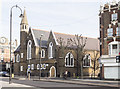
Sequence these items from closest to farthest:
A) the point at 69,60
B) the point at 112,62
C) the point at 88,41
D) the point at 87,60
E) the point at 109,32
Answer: the point at 112,62
the point at 109,32
the point at 69,60
the point at 87,60
the point at 88,41

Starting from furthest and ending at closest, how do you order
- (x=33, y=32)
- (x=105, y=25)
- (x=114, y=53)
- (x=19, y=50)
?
(x=19, y=50), (x=33, y=32), (x=105, y=25), (x=114, y=53)

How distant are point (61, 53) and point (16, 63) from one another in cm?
1955

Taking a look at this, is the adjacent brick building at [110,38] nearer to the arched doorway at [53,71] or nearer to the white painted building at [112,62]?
the white painted building at [112,62]

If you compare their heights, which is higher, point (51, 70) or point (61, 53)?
point (61, 53)

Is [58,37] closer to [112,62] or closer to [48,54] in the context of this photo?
[48,54]

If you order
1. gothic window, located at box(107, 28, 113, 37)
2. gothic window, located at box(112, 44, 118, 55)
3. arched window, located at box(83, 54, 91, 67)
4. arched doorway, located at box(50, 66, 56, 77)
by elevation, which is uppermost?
gothic window, located at box(107, 28, 113, 37)

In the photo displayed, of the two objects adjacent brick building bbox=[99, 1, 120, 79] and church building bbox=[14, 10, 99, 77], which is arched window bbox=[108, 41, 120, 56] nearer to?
adjacent brick building bbox=[99, 1, 120, 79]

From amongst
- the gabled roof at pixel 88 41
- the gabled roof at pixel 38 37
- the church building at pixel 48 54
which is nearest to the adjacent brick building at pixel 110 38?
the church building at pixel 48 54

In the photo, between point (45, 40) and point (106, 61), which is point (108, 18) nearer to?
point (106, 61)

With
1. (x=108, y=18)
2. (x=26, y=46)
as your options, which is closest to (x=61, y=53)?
(x=26, y=46)

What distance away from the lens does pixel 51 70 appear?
53.9 metres

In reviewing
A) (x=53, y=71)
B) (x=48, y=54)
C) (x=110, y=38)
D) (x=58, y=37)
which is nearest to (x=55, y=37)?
(x=58, y=37)

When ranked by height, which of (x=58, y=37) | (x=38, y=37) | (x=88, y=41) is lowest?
(x=88, y=41)

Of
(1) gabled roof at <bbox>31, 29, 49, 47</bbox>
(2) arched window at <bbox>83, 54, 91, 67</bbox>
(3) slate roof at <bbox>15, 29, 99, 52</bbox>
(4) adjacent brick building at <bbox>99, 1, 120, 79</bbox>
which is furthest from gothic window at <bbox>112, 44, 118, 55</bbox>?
(1) gabled roof at <bbox>31, 29, 49, 47</bbox>
